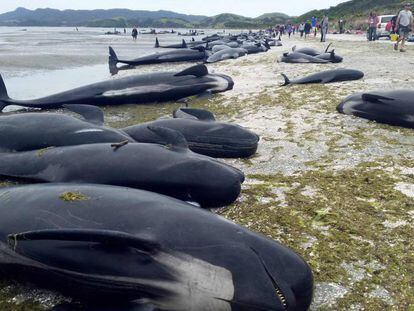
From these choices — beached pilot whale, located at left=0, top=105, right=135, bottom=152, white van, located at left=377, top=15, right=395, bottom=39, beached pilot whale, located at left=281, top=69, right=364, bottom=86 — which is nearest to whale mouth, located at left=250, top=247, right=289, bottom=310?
beached pilot whale, located at left=0, top=105, right=135, bottom=152

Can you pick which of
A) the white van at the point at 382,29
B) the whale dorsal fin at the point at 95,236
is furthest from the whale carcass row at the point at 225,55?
the white van at the point at 382,29

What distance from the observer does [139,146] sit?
4695 millimetres

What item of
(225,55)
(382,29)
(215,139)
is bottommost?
(215,139)

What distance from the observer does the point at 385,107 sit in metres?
7.70

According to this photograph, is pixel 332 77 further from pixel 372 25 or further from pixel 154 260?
pixel 372 25

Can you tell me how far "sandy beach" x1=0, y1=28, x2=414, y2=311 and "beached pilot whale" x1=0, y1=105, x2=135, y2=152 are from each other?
1.92 meters

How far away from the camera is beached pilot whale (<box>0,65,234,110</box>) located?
938cm

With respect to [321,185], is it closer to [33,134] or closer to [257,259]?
[257,259]

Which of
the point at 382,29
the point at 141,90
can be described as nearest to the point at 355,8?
the point at 382,29

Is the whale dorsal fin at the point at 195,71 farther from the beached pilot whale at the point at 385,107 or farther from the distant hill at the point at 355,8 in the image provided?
the distant hill at the point at 355,8

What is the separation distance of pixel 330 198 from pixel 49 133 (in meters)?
3.78

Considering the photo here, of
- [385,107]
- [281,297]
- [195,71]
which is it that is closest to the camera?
[281,297]

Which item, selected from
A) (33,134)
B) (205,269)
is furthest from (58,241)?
(33,134)

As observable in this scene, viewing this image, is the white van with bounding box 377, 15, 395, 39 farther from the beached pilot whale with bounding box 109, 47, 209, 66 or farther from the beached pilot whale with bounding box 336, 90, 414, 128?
the beached pilot whale with bounding box 336, 90, 414, 128
